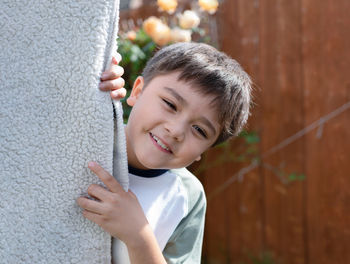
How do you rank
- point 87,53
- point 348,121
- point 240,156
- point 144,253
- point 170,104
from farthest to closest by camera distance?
point 240,156 → point 348,121 → point 170,104 → point 144,253 → point 87,53

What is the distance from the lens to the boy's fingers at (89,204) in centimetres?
93

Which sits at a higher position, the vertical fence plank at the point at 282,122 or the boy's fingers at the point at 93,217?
the boy's fingers at the point at 93,217

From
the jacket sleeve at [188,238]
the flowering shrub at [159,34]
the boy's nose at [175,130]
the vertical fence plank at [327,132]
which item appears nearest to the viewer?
the boy's nose at [175,130]

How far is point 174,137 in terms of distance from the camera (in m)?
1.17

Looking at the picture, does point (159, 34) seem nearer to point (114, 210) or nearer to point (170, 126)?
point (170, 126)

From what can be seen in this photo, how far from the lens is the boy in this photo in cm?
116

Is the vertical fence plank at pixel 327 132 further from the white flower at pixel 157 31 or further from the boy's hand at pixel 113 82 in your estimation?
the boy's hand at pixel 113 82

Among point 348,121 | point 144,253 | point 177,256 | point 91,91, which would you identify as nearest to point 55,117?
point 91,91

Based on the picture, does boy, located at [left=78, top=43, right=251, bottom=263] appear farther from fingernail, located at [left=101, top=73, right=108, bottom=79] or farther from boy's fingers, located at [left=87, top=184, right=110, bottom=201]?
fingernail, located at [left=101, top=73, right=108, bottom=79]

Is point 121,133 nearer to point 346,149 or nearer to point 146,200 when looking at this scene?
point 146,200

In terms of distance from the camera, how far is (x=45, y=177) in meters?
0.89

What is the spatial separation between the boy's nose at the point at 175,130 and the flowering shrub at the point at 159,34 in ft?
4.65

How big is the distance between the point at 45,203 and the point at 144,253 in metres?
0.28

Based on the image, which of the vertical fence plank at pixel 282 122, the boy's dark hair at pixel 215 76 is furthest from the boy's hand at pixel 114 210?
the vertical fence plank at pixel 282 122
